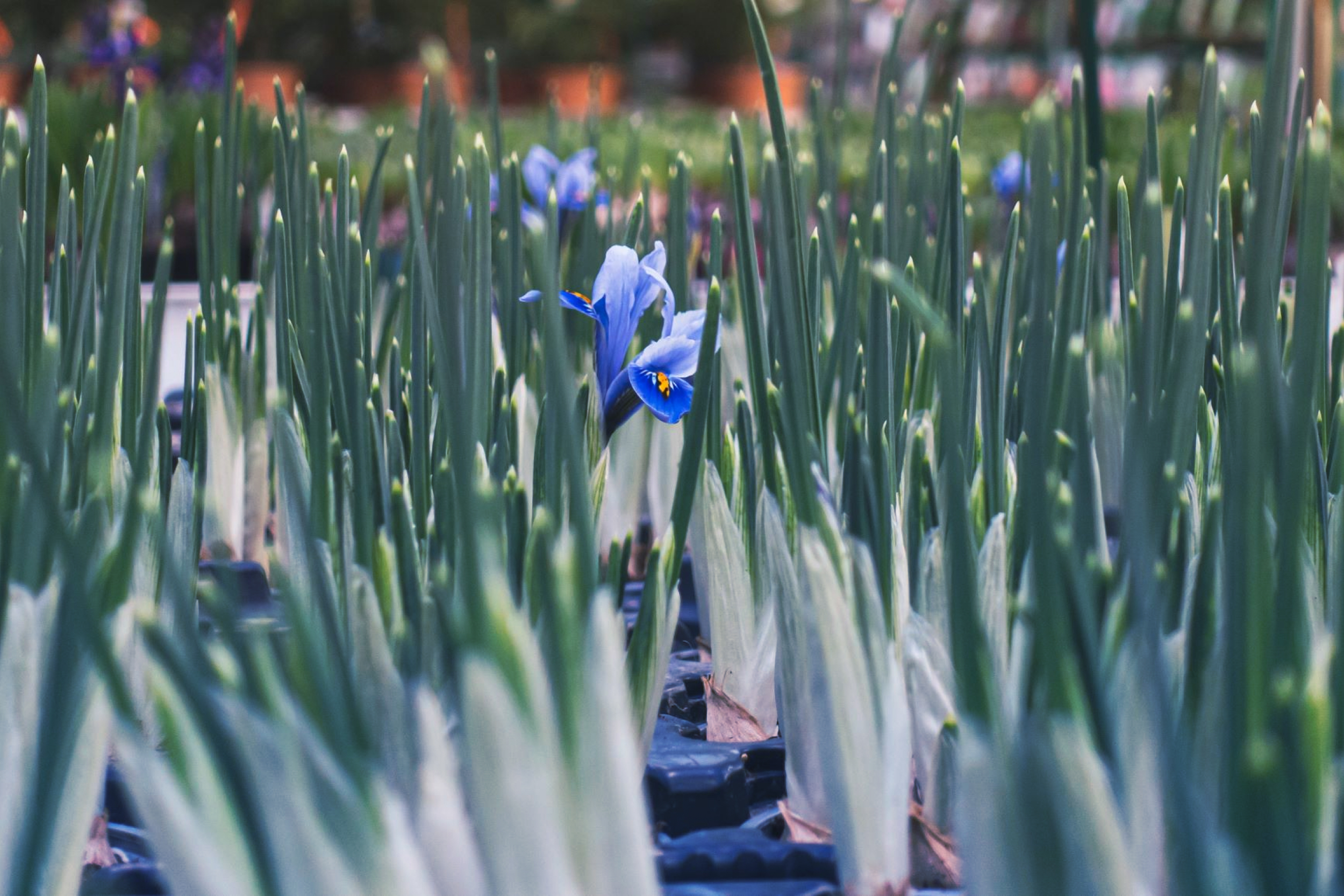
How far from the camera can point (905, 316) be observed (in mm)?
742

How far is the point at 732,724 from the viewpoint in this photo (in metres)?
0.65

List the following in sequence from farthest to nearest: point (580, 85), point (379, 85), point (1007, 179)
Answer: point (379, 85) → point (580, 85) → point (1007, 179)

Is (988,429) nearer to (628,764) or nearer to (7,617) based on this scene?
(628,764)

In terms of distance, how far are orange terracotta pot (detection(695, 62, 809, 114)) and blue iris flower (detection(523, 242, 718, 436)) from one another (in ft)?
34.2

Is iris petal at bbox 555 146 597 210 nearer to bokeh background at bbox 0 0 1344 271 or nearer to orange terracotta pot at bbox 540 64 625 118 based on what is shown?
bokeh background at bbox 0 0 1344 271

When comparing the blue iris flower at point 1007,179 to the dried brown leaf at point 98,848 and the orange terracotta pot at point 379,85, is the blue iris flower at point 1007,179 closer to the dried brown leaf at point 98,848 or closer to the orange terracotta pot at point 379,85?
the dried brown leaf at point 98,848

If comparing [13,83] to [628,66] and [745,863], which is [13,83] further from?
[745,863]

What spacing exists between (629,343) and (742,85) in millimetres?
12833

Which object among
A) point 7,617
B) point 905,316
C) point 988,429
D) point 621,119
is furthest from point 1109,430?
point 621,119

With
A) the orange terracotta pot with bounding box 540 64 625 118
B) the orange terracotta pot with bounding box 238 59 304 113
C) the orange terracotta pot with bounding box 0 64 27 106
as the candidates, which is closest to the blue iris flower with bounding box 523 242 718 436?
the orange terracotta pot with bounding box 238 59 304 113

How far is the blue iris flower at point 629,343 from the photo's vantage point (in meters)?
0.71

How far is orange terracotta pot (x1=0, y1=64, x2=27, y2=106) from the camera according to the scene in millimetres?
6339

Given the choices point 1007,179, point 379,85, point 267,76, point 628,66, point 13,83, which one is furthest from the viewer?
point 628,66

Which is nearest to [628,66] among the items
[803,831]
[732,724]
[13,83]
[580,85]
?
[580,85]
